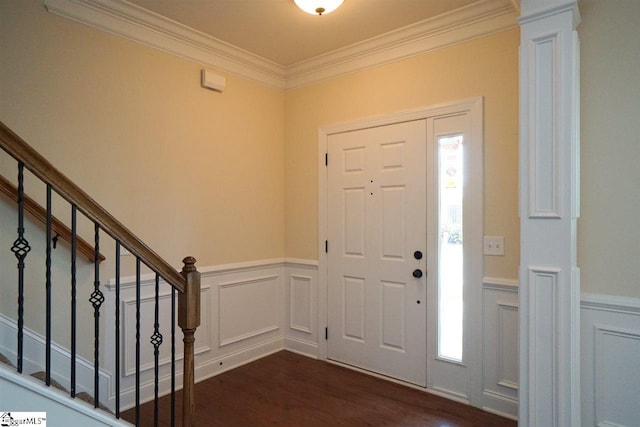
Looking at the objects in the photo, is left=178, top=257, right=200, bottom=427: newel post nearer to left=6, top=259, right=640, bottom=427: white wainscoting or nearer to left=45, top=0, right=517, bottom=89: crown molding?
left=6, top=259, right=640, bottom=427: white wainscoting

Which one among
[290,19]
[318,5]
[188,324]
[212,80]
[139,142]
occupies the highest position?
[290,19]

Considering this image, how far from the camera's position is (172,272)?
1912 millimetres

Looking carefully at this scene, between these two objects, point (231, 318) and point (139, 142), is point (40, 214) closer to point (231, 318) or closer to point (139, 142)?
point (139, 142)

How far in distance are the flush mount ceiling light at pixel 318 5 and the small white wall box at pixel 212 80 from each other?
3.53 ft

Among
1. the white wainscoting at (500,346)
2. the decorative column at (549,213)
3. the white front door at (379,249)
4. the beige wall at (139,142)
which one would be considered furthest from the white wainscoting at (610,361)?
the beige wall at (139,142)

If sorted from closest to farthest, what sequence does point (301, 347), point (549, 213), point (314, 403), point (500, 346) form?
point (549, 213), point (500, 346), point (314, 403), point (301, 347)

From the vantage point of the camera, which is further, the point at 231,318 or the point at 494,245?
the point at 231,318

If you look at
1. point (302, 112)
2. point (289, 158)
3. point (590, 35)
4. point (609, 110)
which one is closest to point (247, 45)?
point (302, 112)

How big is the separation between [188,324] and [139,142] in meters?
1.53

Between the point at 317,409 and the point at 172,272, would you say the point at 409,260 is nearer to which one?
the point at 317,409

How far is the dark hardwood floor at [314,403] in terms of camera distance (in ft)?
8.19

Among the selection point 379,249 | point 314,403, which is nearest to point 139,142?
point 379,249

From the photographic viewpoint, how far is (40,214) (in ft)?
7.11

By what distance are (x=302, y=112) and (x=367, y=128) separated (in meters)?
0.80
